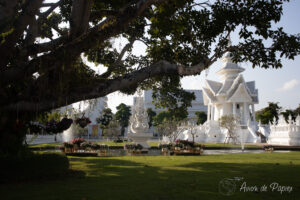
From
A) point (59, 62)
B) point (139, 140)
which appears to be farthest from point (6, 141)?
point (139, 140)

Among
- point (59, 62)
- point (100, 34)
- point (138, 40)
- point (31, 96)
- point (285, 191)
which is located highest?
point (138, 40)

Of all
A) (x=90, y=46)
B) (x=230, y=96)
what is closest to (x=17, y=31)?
(x=90, y=46)

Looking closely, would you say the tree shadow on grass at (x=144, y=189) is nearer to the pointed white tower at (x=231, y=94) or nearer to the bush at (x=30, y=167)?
the bush at (x=30, y=167)

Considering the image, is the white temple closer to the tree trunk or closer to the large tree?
the large tree

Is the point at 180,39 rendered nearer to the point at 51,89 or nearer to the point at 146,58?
the point at 146,58

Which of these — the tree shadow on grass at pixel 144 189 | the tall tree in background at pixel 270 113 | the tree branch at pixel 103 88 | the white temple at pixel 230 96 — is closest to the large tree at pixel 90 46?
the tree branch at pixel 103 88

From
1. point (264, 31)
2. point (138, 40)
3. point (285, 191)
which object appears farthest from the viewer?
point (138, 40)

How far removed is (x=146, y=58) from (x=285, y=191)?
9641 millimetres

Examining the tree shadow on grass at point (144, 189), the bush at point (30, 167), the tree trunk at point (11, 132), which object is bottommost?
the tree shadow on grass at point (144, 189)

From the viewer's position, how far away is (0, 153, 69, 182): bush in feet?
23.1

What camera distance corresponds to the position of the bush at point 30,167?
705cm

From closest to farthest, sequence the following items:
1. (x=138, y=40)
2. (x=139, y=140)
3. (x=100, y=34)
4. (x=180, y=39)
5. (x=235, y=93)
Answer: (x=100, y=34), (x=180, y=39), (x=138, y=40), (x=139, y=140), (x=235, y=93)

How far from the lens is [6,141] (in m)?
7.87

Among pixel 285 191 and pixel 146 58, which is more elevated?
pixel 146 58
